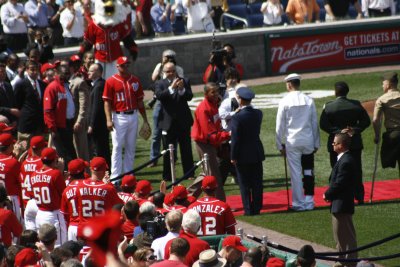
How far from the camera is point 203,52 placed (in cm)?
2470

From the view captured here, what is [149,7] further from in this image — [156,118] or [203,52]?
[156,118]

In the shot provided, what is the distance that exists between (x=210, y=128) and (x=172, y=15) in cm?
1239

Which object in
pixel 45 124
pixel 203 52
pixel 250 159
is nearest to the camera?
pixel 250 159

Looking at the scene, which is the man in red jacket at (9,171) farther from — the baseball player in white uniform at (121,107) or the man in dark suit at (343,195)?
the man in dark suit at (343,195)

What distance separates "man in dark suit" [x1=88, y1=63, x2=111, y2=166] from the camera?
15211mm

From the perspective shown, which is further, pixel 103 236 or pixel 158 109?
pixel 158 109

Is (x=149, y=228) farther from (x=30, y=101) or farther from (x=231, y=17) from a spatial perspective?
(x=231, y=17)

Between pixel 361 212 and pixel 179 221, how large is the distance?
5049mm

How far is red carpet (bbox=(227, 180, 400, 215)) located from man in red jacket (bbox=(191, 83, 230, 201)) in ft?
2.32

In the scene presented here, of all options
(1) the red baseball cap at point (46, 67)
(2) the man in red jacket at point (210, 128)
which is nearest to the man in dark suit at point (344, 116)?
(2) the man in red jacket at point (210, 128)

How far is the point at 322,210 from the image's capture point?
1373 cm

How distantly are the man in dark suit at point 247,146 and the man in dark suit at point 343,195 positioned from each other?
2514 millimetres

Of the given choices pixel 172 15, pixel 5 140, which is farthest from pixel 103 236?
pixel 172 15

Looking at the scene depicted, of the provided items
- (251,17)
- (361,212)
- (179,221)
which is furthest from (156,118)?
(251,17)
